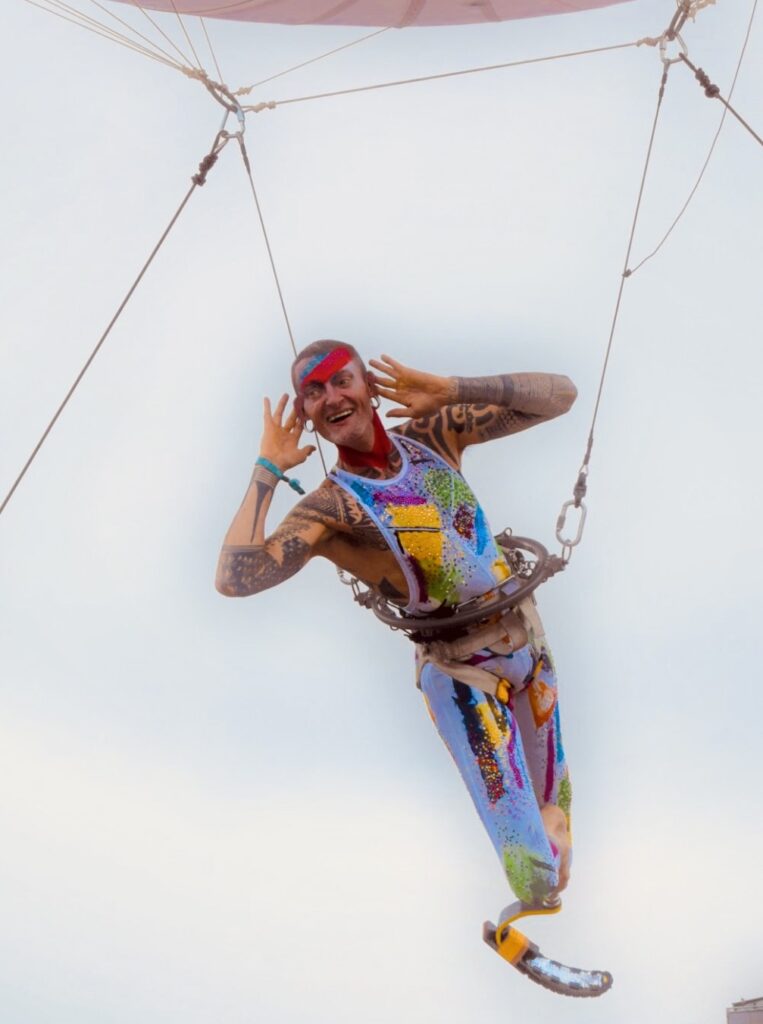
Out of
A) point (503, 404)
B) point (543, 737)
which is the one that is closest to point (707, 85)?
point (503, 404)

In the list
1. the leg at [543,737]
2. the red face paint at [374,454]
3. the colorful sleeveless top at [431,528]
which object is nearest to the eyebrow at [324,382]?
the red face paint at [374,454]

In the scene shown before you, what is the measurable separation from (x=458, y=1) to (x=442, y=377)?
290 centimetres

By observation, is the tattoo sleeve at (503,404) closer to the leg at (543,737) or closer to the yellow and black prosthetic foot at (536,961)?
the leg at (543,737)

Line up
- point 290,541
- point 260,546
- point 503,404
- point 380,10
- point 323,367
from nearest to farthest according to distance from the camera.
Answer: point 260,546 < point 290,541 < point 323,367 < point 503,404 < point 380,10

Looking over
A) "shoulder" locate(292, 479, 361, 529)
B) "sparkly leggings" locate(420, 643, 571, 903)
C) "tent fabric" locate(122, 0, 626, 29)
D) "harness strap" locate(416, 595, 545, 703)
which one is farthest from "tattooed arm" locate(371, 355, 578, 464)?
"tent fabric" locate(122, 0, 626, 29)

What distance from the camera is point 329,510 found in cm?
605

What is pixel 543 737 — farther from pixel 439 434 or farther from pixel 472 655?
pixel 439 434

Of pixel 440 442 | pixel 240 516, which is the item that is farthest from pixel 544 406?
pixel 240 516

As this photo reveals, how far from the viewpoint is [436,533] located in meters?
6.08

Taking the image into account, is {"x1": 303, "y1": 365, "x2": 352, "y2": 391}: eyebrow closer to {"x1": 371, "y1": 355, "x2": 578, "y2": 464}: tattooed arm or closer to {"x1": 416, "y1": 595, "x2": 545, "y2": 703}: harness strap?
{"x1": 371, "y1": 355, "x2": 578, "y2": 464}: tattooed arm

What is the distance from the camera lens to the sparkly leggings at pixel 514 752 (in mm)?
6117

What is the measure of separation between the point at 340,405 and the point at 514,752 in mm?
1419

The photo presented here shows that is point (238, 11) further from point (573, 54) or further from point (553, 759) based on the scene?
point (553, 759)

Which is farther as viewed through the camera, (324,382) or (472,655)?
(472,655)
